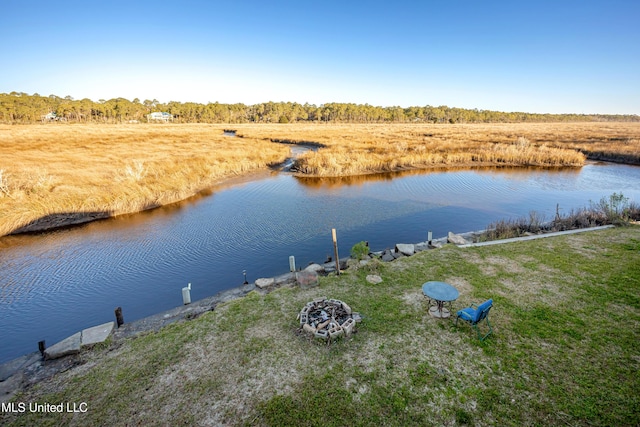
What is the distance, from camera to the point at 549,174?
3269 cm

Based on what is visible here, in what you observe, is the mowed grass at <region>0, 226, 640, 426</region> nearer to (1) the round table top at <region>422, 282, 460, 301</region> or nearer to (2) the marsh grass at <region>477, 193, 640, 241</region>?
(1) the round table top at <region>422, 282, 460, 301</region>

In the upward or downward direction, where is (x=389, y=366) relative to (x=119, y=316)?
upward

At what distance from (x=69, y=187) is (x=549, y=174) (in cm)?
4512

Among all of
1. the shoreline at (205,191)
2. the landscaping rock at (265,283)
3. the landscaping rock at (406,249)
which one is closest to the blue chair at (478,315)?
the landscaping rock at (406,249)

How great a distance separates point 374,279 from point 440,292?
9.19ft

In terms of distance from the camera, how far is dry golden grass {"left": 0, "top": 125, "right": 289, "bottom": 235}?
728 inches

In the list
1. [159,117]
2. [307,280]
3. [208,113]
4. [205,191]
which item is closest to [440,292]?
[307,280]

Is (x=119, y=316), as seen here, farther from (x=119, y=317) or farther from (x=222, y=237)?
(x=222, y=237)

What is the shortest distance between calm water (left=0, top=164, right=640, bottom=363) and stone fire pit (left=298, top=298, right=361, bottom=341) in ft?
16.7

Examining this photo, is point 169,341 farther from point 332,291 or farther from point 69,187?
point 69,187

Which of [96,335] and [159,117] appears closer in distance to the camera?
[96,335]

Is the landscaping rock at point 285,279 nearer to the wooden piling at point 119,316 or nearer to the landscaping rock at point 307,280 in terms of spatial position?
the landscaping rock at point 307,280

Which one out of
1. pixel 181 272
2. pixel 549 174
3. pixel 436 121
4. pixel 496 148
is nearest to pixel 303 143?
pixel 496 148

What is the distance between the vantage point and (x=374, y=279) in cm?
1044
